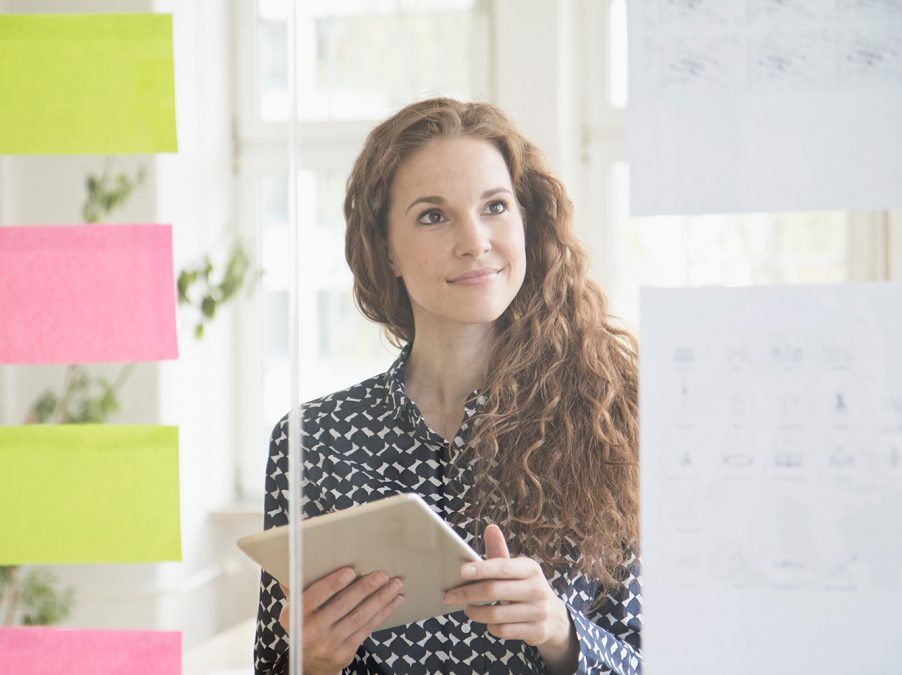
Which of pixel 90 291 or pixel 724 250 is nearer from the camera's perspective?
pixel 724 250

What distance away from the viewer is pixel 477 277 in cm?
66

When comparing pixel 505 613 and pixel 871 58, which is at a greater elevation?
pixel 871 58

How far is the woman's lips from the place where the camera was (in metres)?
0.66

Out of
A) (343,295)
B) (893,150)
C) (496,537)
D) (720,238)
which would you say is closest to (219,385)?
(343,295)

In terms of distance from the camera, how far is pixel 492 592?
0.66 meters

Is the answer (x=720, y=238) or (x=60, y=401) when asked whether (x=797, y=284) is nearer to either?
(x=720, y=238)

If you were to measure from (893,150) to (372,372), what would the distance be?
1.15 ft

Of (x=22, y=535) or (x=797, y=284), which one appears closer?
(x=797, y=284)

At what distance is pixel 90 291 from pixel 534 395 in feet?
1.08

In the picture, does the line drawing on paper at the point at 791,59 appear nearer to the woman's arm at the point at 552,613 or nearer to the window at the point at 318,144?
the window at the point at 318,144

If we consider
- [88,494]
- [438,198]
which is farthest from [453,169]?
[88,494]

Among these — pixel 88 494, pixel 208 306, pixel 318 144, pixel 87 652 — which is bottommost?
pixel 87 652

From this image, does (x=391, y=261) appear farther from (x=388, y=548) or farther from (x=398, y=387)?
(x=388, y=548)

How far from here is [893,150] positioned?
583 mm
